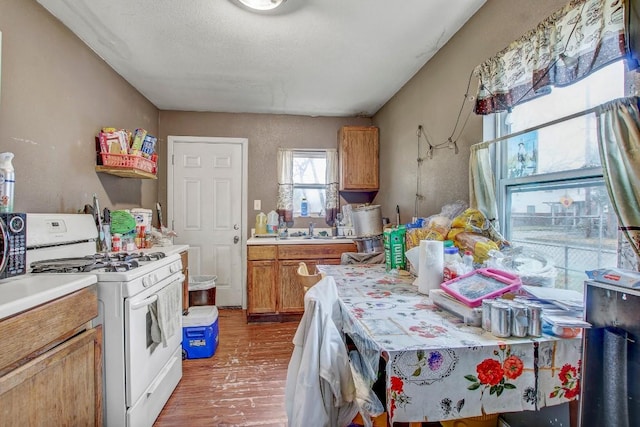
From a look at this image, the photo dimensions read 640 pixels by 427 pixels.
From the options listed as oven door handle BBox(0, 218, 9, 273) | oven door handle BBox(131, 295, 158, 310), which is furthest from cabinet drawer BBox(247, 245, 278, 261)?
oven door handle BBox(0, 218, 9, 273)

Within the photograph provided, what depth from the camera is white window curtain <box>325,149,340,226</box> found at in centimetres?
390

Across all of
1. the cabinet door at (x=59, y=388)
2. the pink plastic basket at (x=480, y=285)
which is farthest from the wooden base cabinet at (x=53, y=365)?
the pink plastic basket at (x=480, y=285)

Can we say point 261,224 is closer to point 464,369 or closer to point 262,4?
point 262,4

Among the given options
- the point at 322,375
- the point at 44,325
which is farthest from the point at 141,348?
the point at 322,375

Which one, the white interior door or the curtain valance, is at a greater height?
the curtain valance

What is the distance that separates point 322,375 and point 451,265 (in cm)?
74

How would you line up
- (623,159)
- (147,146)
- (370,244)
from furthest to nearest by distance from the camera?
(370,244) → (147,146) → (623,159)

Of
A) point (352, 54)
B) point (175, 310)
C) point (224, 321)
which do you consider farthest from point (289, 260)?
point (352, 54)

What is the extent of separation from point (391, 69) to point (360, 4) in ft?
2.99

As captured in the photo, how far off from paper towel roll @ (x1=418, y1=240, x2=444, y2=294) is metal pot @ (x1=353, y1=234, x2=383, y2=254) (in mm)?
1526

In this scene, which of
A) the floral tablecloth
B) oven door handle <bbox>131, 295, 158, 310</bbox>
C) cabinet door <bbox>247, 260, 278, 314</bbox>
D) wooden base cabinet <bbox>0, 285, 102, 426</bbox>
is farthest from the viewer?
cabinet door <bbox>247, 260, 278, 314</bbox>

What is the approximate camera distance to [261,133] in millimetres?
3859

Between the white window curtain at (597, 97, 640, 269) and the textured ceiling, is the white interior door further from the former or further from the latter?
the white window curtain at (597, 97, 640, 269)

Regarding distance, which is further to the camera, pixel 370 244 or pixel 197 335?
pixel 370 244
